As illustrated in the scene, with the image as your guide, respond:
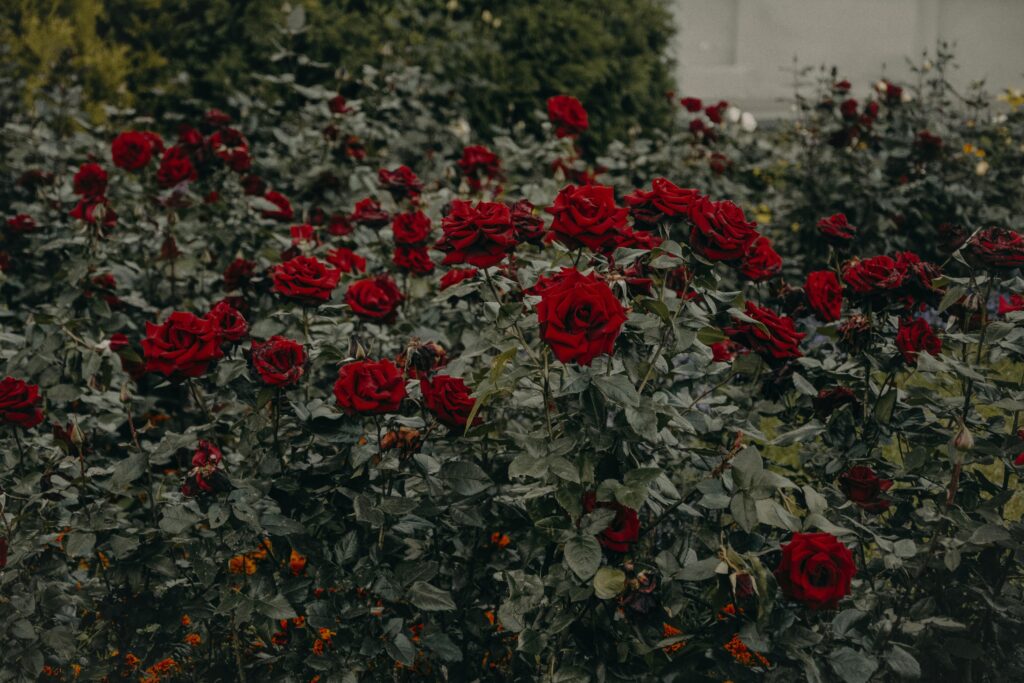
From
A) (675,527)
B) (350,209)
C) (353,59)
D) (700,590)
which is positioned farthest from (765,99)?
(700,590)

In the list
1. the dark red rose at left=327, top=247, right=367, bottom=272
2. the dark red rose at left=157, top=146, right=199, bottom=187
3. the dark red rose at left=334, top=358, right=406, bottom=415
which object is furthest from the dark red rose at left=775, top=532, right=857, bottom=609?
the dark red rose at left=157, top=146, right=199, bottom=187

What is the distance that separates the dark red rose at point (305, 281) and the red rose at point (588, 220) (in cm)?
57

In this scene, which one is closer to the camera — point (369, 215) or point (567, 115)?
point (369, 215)

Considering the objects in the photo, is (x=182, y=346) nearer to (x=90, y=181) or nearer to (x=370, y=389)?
(x=370, y=389)

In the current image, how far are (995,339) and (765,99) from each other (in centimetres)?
942

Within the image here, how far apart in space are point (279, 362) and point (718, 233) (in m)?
0.86

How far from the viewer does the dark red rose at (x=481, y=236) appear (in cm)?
163

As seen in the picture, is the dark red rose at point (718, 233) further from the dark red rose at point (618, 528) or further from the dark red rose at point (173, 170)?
the dark red rose at point (173, 170)

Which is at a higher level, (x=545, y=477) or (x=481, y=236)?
(x=481, y=236)

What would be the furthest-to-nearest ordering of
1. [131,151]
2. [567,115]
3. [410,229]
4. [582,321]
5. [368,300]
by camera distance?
1. [567,115]
2. [131,151]
3. [410,229]
4. [368,300]
5. [582,321]

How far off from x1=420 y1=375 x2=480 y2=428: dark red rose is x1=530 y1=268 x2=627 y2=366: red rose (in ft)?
1.09

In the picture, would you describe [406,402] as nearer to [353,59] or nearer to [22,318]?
[22,318]

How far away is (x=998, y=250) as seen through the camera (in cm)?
181

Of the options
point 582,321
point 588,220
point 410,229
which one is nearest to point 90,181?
point 410,229
